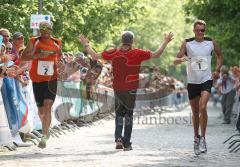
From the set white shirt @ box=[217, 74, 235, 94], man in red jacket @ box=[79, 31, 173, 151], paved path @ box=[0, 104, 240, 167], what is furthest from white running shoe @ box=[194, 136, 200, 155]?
white shirt @ box=[217, 74, 235, 94]

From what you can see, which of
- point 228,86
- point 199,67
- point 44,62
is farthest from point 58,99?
point 228,86

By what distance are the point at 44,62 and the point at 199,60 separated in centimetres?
235

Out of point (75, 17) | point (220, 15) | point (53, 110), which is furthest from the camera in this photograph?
point (220, 15)

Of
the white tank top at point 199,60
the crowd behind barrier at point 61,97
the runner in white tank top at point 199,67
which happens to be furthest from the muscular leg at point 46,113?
the white tank top at point 199,60

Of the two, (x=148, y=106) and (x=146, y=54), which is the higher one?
(x=146, y=54)

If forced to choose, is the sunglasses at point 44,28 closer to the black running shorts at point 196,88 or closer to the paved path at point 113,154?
the paved path at point 113,154

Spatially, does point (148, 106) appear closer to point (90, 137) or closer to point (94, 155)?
point (90, 137)

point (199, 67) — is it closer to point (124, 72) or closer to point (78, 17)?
point (124, 72)

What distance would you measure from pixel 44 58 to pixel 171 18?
7191cm

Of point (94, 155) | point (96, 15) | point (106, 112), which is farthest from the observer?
point (96, 15)

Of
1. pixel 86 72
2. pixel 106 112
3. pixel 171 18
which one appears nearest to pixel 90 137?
pixel 86 72

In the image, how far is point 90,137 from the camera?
16.2 m

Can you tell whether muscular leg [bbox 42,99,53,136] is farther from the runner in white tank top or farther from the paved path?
the runner in white tank top

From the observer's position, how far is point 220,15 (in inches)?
1076
